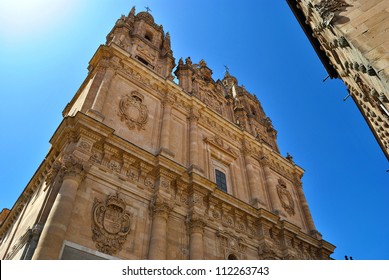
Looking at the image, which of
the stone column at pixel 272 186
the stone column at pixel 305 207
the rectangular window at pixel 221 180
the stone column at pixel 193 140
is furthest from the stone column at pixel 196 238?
the stone column at pixel 305 207

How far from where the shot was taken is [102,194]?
11289 mm

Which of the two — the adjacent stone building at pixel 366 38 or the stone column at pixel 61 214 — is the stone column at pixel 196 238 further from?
the adjacent stone building at pixel 366 38

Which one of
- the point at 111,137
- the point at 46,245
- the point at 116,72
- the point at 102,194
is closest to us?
the point at 46,245

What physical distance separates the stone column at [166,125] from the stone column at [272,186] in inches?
305

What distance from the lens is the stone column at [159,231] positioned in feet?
35.6

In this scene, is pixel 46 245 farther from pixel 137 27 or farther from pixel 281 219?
pixel 137 27

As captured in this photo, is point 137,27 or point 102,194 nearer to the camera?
point 102,194

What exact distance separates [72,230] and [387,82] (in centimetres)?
933

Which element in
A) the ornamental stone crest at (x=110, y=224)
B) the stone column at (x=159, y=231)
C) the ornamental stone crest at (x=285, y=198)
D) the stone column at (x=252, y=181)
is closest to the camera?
the ornamental stone crest at (x=110, y=224)

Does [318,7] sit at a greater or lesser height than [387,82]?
greater

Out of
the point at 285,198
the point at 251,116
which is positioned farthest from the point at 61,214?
the point at 251,116

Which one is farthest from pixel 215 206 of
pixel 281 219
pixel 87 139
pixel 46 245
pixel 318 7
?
pixel 318 7

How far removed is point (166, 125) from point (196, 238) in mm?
6195

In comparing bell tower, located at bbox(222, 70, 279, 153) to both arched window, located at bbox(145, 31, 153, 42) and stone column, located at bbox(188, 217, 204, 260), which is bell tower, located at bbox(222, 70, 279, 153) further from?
stone column, located at bbox(188, 217, 204, 260)
